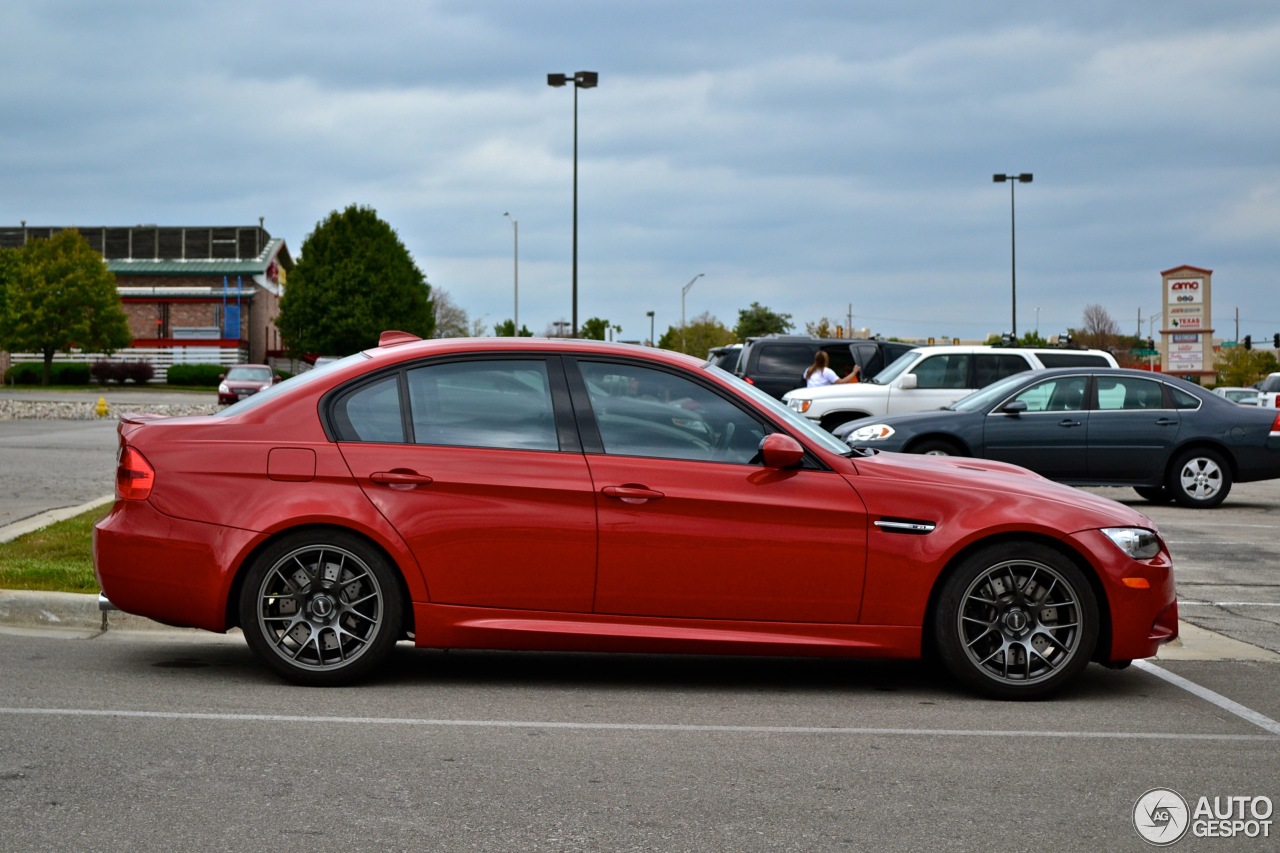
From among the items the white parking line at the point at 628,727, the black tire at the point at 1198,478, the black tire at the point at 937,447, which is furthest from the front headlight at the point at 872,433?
the white parking line at the point at 628,727

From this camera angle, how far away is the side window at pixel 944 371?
1977 cm

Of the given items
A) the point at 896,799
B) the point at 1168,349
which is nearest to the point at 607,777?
the point at 896,799

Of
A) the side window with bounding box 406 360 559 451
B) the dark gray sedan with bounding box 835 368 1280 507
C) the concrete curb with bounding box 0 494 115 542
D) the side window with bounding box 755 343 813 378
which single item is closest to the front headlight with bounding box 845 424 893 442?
the dark gray sedan with bounding box 835 368 1280 507

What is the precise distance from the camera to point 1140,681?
6.83m

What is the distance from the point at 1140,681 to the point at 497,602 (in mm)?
3192

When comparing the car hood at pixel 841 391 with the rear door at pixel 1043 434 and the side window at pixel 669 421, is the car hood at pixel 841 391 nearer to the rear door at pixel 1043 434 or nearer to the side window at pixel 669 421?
the rear door at pixel 1043 434

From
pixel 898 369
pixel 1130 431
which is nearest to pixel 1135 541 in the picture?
pixel 1130 431

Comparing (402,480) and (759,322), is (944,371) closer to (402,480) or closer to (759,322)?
(402,480)

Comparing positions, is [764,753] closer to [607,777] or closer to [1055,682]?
[607,777]

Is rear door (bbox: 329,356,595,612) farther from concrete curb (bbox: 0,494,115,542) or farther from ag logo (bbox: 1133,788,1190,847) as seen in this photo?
concrete curb (bbox: 0,494,115,542)

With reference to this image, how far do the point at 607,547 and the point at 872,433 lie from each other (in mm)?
9368

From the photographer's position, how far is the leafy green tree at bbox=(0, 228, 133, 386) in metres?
72.3

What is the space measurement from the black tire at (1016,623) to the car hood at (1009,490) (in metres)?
0.19

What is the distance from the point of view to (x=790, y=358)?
24000mm
